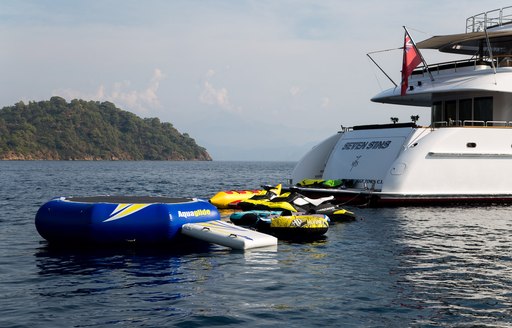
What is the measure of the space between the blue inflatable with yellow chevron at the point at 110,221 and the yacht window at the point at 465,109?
16997 mm

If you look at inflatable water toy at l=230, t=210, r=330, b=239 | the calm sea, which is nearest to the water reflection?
the calm sea

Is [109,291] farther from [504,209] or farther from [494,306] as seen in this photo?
[504,209]

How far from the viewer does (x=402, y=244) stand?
16375 millimetres

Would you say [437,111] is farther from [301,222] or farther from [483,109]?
[301,222]

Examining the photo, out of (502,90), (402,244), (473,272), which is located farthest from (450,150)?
(473,272)

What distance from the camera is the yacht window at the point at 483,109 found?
28.1 meters

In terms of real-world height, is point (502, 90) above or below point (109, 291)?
above

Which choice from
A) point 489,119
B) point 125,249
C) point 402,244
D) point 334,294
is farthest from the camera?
point 489,119

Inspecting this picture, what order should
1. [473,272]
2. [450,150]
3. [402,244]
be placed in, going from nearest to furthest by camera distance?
[473,272] < [402,244] < [450,150]

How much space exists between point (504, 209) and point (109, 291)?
60.5 ft

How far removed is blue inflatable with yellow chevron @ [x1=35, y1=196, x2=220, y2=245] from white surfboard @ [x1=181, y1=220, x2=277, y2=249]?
38 cm

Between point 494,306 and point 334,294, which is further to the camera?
point 334,294

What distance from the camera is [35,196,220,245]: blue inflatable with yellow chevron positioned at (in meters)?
14.9

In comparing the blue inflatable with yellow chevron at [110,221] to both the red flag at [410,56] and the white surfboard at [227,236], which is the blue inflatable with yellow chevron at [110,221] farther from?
the red flag at [410,56]
